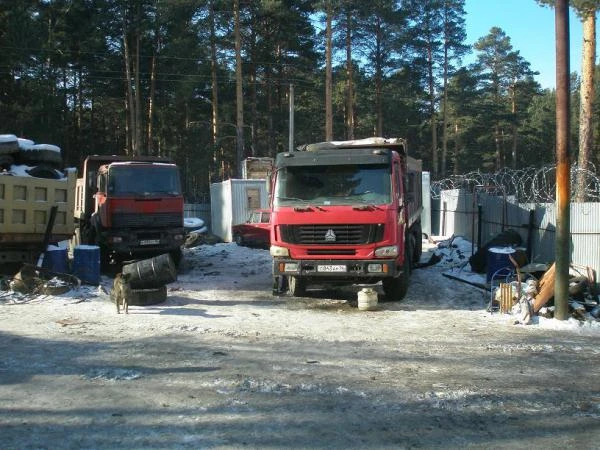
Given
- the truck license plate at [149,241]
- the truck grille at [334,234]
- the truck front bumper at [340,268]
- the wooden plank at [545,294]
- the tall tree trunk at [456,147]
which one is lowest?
the wooden plank at [545,294]

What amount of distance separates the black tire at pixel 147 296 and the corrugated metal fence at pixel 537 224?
7915mm

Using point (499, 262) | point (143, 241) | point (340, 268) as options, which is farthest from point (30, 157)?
point (499, 262)

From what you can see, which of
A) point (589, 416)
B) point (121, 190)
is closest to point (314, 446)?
point (589, 416)

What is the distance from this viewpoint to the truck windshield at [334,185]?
403 inches

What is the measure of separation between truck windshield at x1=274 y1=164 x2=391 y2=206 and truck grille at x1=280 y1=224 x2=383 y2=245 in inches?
17.6

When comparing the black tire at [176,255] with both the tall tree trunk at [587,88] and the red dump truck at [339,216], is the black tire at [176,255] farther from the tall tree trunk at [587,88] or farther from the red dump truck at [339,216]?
the tall tree trunk at [587,88]

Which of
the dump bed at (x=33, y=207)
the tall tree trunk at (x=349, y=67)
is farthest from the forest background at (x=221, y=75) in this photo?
the dump bed at (x=33, y=207)

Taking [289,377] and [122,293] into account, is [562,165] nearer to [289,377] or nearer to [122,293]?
[289,377]

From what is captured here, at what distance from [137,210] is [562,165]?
30.9ft

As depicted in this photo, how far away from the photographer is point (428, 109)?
49250mm

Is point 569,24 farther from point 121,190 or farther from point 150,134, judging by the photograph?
point 150,134

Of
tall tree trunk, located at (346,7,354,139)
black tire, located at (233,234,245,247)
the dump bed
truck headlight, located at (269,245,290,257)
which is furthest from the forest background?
truck headlight, located at (269,245,290,257)

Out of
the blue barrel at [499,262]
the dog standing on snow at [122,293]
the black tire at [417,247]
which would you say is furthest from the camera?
the black tire at [417,247]

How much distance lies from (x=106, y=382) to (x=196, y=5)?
27077 mm
